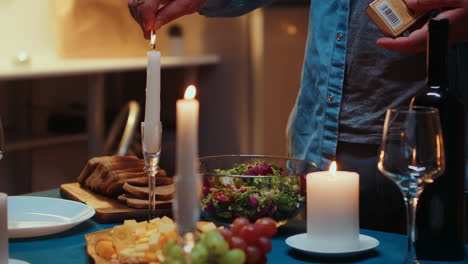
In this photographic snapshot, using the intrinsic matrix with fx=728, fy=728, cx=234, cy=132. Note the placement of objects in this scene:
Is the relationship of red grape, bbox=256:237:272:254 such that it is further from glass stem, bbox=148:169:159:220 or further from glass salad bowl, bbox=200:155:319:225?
glass stem, bbox=148:169:159:220

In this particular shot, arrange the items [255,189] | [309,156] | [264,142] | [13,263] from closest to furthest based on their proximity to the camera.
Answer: [13,263] → [255,189] → [309,156] → [264,142]

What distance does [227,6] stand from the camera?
1655 millimetres

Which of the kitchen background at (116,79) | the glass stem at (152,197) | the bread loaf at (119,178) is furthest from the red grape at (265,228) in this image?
the kitchen background at (116,79)

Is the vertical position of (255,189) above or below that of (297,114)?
below

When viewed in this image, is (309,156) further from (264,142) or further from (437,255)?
(264,142)

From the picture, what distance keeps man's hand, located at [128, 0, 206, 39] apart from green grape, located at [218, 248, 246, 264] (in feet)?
2.09

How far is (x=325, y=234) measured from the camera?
3.54 ft

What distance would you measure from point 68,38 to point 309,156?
233 cm

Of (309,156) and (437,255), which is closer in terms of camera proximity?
(437,255)

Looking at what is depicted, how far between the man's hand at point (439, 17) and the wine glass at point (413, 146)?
0.28m

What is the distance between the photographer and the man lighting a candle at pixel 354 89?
146cm

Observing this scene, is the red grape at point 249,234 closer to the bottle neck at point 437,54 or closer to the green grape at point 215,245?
the green grape at point 215,245

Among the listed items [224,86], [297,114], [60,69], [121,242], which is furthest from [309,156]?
[224,86]

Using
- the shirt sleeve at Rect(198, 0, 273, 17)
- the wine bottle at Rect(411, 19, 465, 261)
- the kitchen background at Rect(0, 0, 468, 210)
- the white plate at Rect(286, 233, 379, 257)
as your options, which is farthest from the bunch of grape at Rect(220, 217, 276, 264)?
the kitchen background at Rect(0, 0, 468, 210)
